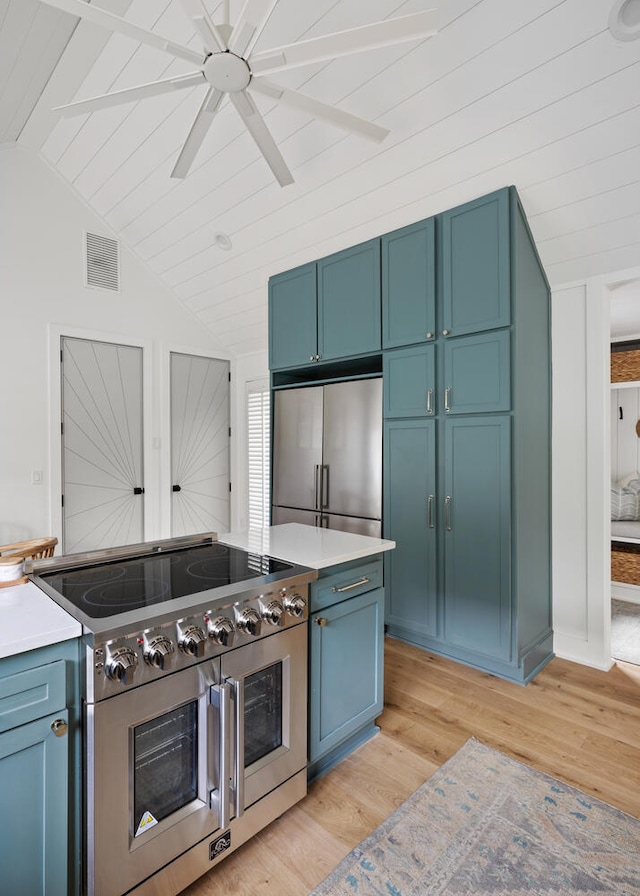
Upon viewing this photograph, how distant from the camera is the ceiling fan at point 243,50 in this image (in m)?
1.53

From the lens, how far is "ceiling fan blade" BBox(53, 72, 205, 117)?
176cm

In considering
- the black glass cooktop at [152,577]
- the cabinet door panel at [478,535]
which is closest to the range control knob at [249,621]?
the black glass cooktop at [152,577]

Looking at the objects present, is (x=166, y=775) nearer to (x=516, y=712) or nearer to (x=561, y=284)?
(x=516, y=712)

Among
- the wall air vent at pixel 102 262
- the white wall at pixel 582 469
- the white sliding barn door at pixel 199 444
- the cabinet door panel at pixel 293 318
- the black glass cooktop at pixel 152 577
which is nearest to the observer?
the black glass cooktop at pixel 152 577

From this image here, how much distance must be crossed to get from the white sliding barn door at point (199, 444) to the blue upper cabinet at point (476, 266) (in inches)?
113

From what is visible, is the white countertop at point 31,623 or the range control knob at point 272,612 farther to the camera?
the range control knob at point 272,612

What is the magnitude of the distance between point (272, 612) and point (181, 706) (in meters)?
0.38

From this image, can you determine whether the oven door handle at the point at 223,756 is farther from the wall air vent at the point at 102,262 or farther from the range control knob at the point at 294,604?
the wall air vent at the point at 102,262

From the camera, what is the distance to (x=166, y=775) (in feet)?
4.48

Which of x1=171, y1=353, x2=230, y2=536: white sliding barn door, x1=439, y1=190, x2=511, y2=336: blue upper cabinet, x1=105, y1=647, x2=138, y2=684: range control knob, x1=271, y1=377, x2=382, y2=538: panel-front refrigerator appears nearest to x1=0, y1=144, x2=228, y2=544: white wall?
x1=171, y1=353, x2=230, y2=536: white sliding barn door

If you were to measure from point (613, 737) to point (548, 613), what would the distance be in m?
0.85

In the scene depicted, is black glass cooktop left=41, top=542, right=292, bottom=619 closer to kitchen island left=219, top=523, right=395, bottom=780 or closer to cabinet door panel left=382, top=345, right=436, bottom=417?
kitchen island left=219, top=523, right=395, bottom=780

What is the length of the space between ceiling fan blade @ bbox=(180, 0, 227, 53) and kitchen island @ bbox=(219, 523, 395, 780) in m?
1.86

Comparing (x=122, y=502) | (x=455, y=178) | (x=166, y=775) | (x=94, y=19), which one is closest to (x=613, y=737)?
(x=166, y=775)
